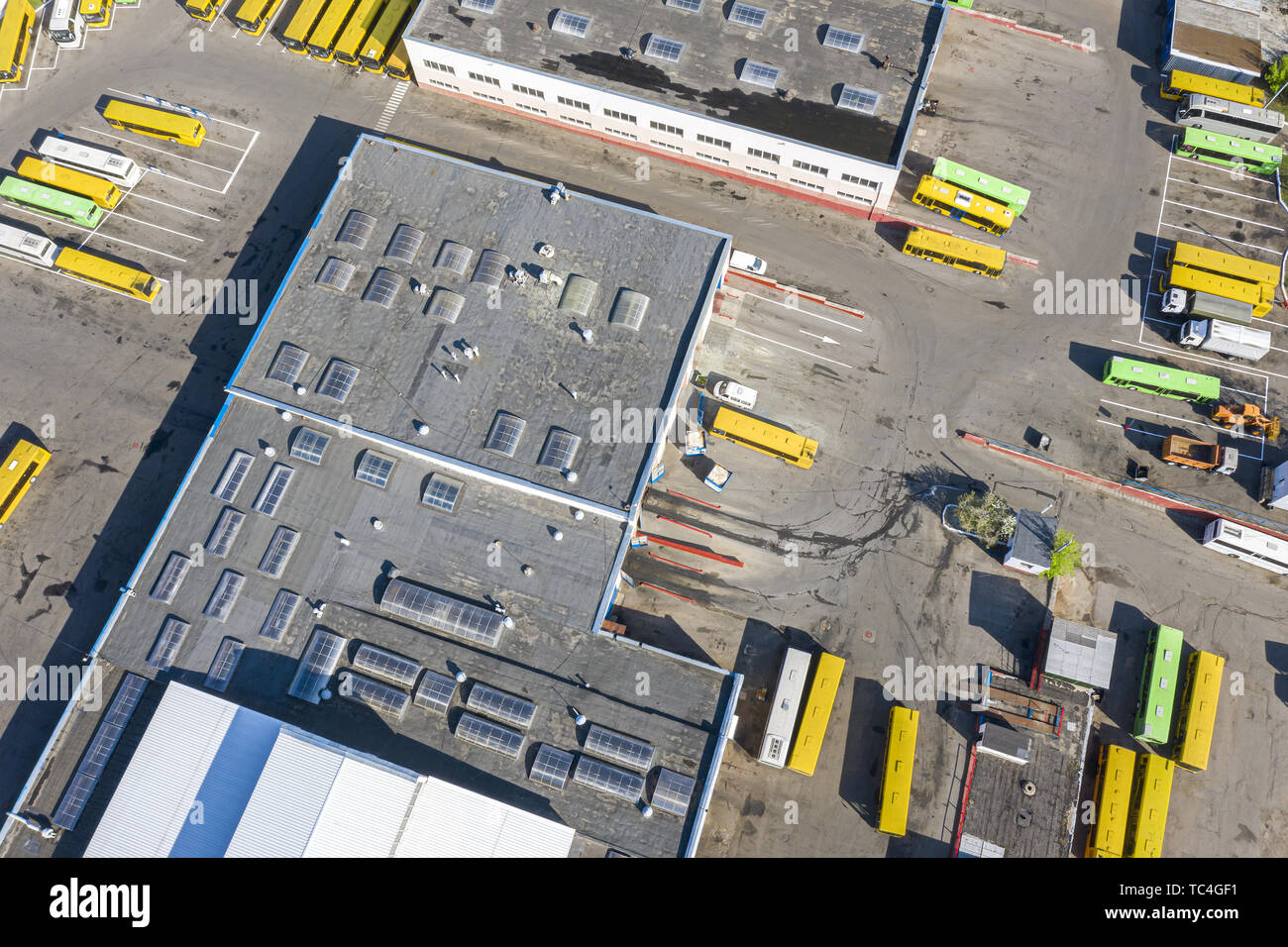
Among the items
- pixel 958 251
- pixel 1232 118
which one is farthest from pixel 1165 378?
pixel 1232 118

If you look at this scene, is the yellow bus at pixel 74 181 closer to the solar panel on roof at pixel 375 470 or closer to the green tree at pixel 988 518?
the solar panel on roof at pixel 375 470

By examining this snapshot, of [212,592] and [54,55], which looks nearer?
[212,592]

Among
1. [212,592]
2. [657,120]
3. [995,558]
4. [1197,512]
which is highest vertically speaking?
[657,120]

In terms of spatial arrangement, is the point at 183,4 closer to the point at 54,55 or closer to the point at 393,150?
the point at 54,55

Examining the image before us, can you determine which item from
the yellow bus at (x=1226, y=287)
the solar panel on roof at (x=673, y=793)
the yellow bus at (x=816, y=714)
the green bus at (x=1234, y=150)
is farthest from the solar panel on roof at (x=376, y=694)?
the green bus at (x=1234, y=150)

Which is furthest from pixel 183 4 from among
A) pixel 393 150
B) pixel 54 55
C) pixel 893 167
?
pixel 893 167
